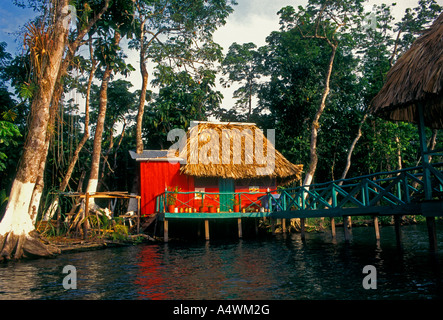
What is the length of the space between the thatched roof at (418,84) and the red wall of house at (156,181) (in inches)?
418

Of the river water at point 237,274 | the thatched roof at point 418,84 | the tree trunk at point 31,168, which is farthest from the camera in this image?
the tree trunk at point 31,168

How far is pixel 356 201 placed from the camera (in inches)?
445

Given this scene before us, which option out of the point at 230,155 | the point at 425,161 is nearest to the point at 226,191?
the point at 230,155

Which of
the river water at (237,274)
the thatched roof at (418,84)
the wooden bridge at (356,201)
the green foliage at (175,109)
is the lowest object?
the river water at (237,274)

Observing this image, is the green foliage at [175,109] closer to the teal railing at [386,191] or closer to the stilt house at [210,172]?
the stilt house at [210,172]

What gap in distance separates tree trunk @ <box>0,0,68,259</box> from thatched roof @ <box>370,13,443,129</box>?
9.36 metres

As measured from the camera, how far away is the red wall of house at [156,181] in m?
17.9

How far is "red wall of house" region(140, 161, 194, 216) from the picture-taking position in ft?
58.7

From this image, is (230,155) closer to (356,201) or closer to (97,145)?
(97,145)

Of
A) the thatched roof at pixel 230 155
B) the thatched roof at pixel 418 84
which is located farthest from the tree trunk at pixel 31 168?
the thatched roof at pixel 418 84
